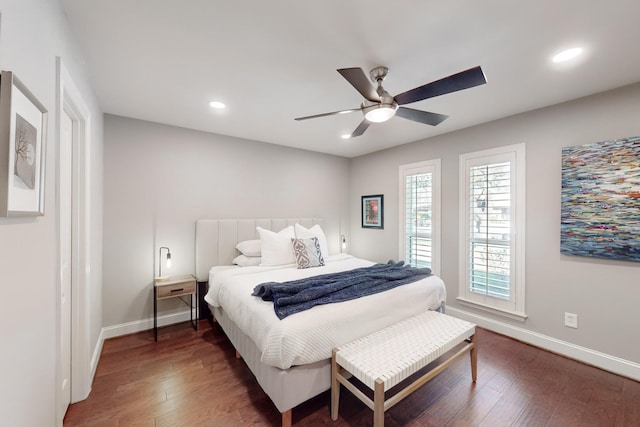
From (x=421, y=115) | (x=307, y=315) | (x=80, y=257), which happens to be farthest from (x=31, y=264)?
(x=421, y=115)

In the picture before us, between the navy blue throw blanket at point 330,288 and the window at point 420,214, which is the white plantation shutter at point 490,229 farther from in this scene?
the navy blue throw blanket at point 330,288

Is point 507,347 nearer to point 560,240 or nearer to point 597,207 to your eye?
point 560,240

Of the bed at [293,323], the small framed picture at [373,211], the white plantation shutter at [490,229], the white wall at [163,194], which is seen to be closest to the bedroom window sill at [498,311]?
the white plantation shutter at [490,229]

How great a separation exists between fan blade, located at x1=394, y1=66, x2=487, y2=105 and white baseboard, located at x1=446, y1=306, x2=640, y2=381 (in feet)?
9.06

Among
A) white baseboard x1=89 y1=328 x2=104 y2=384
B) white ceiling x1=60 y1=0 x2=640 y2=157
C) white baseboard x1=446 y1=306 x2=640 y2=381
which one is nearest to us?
white ceiling x1=60 y1=0 x2=640 y2=157

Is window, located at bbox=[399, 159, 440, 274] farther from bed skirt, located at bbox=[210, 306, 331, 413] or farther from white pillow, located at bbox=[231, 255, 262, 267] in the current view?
bed skirt, located at bbox=[210, 306, 331, 413]

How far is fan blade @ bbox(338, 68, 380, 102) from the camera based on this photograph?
1.55 meters

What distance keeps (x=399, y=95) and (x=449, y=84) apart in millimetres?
352

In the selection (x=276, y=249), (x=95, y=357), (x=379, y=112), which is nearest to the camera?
(x=379, y=112)

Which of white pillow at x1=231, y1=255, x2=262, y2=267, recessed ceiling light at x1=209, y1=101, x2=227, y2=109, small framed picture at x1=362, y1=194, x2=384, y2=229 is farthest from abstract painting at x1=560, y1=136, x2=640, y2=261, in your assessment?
recessed ceiling light at x1=209, y1=101, x2=227, y2=109

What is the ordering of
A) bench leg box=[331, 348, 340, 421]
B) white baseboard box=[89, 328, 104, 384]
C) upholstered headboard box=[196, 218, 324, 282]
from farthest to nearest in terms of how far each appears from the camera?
upholstered headboard box=[196, 218, 324, 282]
white baseboard box=[89, 328, 104, 384]
bench leg box=[331, 348, 340, 421]

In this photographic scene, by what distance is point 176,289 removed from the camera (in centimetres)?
292

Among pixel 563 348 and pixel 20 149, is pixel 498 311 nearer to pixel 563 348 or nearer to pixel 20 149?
pixel 563 348

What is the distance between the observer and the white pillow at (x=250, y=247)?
11.2ft
